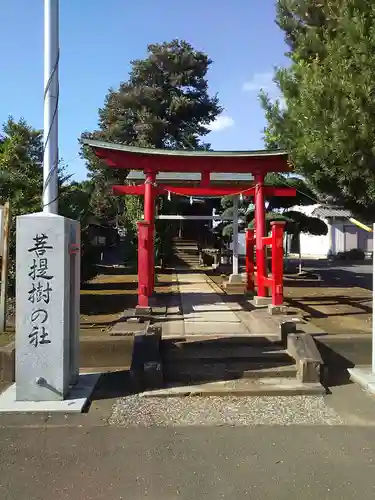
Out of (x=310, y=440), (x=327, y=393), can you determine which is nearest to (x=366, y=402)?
(x=327, y=393)

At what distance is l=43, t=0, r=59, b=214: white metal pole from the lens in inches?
233

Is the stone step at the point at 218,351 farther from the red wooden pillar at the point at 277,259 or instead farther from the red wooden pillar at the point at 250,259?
the red wooden pillar at the point at 250,259

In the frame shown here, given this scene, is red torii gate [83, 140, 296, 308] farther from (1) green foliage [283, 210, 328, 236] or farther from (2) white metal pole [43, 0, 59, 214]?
(1) green foliage [283, 210, 328, 236]

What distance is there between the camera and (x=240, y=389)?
5.92m

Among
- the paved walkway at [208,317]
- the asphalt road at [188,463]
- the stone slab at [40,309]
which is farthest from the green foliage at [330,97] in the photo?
the stone slab at [40,309]

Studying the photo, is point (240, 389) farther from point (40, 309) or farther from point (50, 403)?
point (40, 309)

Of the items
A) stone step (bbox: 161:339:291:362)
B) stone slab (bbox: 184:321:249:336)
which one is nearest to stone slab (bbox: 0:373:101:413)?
stone step (bbox: 161:339:291:362)

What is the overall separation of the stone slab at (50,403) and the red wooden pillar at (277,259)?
4.75 meters

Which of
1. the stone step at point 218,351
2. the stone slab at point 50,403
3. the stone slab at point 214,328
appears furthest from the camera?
the stone slab at point 214,328

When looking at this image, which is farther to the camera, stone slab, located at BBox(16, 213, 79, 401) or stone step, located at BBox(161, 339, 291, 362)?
stone step, located at BBox(161, 339, 291, 362)

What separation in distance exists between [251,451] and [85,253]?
10.8 metres

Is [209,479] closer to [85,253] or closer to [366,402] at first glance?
[366,402]

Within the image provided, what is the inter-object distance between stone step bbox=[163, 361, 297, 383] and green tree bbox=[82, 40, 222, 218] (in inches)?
1078

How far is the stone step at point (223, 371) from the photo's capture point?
20.7ft
